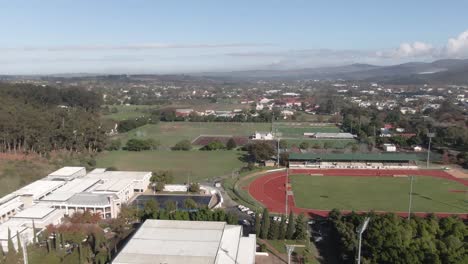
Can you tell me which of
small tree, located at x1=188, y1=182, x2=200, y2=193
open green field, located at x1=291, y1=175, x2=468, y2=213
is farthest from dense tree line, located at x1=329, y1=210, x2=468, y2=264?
small tree, located at x1=188, y1=182, x2=200, y2=193

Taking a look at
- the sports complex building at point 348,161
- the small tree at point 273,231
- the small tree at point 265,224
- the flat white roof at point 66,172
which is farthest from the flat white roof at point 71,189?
the sports complex building at point 348,161

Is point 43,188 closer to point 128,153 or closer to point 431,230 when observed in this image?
point 128,153

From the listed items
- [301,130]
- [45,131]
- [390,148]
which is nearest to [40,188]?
[45,131]

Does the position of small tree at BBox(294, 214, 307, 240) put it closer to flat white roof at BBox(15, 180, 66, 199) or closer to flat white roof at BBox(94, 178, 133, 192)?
flat white roof at BBox(94, 178, 133, 192)

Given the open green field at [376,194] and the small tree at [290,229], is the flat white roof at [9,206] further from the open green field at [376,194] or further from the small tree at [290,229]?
the open green field at [376,194]

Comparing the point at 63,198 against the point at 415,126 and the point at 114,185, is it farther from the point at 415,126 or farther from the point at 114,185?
the point at 415,126
